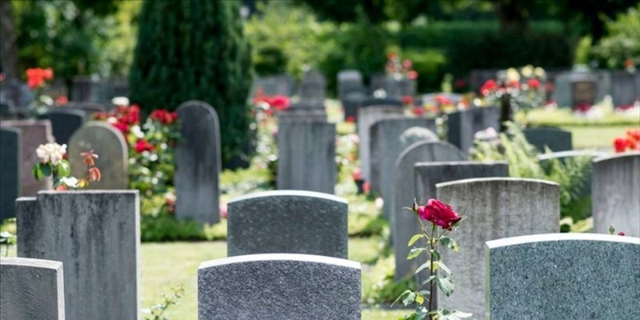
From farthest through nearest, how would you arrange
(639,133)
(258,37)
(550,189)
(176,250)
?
1. (258,37)
2. (176,250)
3. (639,133)
4. (550,189)

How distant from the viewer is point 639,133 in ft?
35.9

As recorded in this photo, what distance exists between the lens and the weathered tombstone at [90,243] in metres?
7.42

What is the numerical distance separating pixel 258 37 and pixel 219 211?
95.4ft

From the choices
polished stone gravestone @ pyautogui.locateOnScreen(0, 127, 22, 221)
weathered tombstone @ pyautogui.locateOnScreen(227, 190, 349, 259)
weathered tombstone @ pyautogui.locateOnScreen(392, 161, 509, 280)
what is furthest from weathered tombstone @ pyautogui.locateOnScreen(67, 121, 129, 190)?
weathered tombstone @ pyautogui.locateOnScreen(227, 190, 349, 259)

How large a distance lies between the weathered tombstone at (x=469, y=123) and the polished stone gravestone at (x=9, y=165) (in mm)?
5150

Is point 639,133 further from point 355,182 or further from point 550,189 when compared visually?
point 355,182

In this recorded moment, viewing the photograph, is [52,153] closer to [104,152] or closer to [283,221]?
[283,221]

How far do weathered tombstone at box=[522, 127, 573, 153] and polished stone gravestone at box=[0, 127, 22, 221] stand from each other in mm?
4852

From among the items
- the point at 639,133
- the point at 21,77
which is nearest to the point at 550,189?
the point at 639,133

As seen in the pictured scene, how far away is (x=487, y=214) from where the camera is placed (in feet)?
25.0

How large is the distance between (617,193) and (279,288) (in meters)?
3.73

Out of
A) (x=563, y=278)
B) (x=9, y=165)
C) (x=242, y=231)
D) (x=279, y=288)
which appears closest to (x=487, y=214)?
(x=242, y=231)

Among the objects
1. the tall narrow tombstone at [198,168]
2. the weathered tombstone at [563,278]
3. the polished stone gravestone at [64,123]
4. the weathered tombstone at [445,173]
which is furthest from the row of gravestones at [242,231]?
the polished stone gravestone at [64,123]

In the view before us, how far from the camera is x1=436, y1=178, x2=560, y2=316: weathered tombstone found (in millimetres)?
7570
